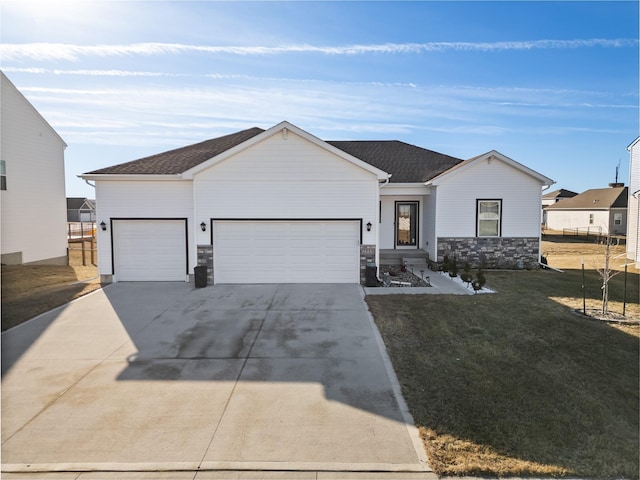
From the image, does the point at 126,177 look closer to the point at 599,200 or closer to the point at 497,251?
the point at 497,251

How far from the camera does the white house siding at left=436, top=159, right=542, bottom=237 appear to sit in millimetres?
15461

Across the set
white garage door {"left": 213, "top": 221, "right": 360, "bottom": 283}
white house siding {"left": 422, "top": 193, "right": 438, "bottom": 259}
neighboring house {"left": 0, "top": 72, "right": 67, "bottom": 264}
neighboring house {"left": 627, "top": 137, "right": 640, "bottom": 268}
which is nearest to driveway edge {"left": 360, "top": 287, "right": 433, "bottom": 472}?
white garage door {"left": 213, "top": 221, "right": 360, "bottom": 283}

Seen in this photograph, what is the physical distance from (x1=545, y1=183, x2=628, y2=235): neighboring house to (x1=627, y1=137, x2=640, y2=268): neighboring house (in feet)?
55.7

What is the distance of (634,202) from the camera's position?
17.4m

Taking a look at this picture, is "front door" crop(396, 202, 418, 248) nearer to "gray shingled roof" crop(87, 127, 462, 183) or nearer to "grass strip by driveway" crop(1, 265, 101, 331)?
"gray shingled roof" crop(87, 127, 462, 183)

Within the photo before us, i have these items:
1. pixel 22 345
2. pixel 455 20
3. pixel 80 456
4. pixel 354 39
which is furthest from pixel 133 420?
pixel 455 20

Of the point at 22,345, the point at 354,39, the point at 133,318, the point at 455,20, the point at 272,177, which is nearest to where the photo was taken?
the point at 22,345

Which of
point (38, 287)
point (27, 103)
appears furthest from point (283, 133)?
point (27, 103)

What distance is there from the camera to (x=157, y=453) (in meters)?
4.00

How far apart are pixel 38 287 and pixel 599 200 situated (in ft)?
152

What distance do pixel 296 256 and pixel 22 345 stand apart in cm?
765

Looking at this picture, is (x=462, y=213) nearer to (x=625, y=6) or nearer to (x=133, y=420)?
(x=625, y=6)

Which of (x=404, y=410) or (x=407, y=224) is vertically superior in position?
(x=407, y=224)

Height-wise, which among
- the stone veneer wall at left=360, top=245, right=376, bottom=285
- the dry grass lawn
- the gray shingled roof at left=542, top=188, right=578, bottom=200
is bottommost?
the dry grass lawn
